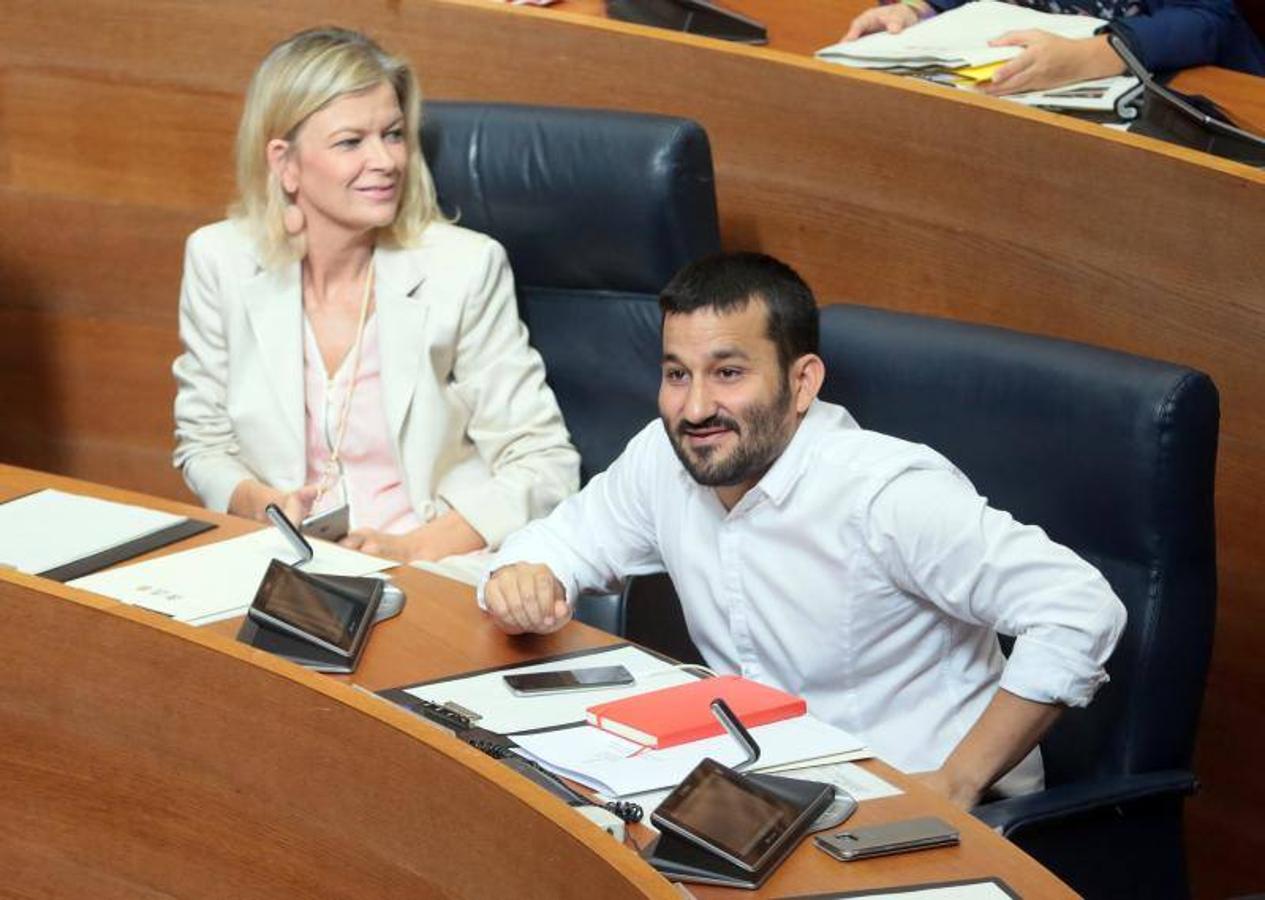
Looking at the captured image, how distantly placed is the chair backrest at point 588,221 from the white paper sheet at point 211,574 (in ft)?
2.19

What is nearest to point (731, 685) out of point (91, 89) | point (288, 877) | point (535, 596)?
point (535, 596)

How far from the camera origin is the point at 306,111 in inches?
121

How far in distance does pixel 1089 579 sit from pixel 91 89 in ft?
7.61

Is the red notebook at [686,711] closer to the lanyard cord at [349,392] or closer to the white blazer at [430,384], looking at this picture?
the white blazer at [430,384]

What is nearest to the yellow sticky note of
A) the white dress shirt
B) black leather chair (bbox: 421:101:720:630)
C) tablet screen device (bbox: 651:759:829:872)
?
black leather chair (bbox: 421:101:720:630)

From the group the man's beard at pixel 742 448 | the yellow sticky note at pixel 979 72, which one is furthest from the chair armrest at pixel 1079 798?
the yellow sticky note at pixel 979 72

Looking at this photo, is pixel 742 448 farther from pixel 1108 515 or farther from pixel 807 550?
pixel 1108 515

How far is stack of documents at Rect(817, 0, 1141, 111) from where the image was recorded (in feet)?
9.86

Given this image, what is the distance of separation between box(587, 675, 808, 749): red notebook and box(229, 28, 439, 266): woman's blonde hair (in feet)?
3.93

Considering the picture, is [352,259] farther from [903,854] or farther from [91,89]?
[903,854]

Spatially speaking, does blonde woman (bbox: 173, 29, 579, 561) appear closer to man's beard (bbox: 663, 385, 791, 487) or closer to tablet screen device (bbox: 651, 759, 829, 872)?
man's beard (bbox: 663, 385, 791, 487)

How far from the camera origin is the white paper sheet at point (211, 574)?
2.35 m

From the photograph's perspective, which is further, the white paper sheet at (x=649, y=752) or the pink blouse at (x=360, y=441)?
the pink blouse at (x=360, y=441)

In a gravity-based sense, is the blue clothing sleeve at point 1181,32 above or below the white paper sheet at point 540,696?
above
